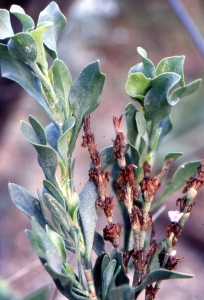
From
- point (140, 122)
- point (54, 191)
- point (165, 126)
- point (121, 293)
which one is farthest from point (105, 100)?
point (121, 293)

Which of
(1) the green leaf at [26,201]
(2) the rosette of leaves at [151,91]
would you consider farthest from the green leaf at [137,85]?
(1) the green leaf at [26,201]

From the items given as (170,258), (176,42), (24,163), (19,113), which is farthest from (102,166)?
(176,42)

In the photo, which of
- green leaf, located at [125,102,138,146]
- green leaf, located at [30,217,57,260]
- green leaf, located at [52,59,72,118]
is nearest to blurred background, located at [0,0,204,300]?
green leaf, located at [125,102,138,146]

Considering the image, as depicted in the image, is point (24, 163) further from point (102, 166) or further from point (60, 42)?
point (102, 166)

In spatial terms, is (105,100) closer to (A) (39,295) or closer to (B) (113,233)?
(B) (113,233)

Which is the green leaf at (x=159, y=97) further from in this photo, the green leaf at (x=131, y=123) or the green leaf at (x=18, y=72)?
the green leaf at (x=18, y=72)

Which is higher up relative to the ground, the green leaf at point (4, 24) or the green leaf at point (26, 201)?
the green leaf at point (4, 24)
